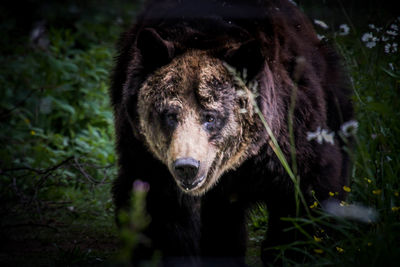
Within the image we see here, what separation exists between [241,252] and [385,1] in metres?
2.75

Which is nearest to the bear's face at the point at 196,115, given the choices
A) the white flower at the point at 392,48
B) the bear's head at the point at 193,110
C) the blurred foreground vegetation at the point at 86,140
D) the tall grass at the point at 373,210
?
the bear's head at the point at 193,110

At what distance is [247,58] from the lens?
10.3ft

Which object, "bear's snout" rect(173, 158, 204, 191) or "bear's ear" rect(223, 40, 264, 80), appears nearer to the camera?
"bear's snout" rect(173, 158, 204, 191)

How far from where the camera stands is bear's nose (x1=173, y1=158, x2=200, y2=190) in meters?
2.79

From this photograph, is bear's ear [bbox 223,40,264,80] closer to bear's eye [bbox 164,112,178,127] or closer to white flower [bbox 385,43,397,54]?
bear's eye [bbox 164,112,178,127]

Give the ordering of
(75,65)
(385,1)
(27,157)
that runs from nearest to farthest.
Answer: (385,1), (27,157), (75,65)

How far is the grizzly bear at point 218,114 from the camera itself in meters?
3.11

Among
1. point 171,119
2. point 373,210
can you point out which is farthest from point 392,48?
point 171,119

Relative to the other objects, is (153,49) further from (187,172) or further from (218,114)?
(187,172)

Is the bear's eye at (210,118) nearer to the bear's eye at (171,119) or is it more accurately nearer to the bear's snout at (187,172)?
the bear's eye at (171,119)

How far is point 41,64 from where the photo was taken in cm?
666

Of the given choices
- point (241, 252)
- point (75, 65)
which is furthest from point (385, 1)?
point (75, 65)

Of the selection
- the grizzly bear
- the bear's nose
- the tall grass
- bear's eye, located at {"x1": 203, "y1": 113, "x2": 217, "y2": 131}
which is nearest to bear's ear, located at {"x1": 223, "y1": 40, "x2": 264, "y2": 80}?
the grizzly bear

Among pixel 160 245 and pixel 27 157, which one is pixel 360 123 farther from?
pixel 27 157
